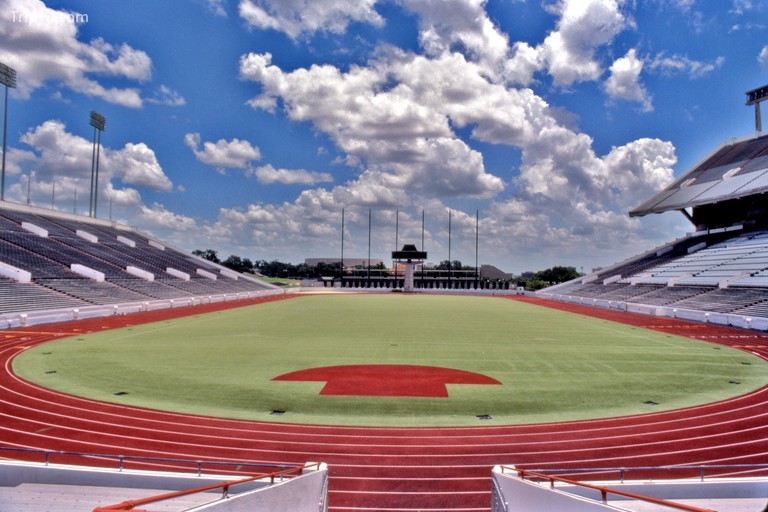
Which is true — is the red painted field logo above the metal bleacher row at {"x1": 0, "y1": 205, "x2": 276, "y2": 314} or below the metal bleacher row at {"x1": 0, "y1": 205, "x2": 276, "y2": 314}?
below

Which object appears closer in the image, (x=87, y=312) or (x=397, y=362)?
(x=397, y=362)

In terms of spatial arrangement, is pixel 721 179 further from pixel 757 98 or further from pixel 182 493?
pixel 182 493

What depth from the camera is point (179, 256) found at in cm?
7162

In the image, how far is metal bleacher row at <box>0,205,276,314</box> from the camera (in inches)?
1446

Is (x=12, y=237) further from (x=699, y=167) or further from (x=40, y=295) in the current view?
(x=699, y=167)

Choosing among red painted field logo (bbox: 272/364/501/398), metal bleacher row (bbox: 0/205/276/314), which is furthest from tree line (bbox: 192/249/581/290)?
red painted field logo (bbox: 272/364/501/398)

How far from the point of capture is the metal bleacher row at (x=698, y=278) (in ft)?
125

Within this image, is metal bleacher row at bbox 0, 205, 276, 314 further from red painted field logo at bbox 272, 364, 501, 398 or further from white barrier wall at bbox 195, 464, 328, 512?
white barrier wall at bbox 195, 464, 328, 512

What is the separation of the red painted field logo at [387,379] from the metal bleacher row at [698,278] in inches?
1069

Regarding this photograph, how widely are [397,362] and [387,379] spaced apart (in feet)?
9.94

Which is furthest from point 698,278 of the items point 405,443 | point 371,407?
point 405,443

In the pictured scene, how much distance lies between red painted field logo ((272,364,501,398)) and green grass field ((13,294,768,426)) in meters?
0.58

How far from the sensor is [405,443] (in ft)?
34.7

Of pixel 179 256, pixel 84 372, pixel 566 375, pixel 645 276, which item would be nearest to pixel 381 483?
pixel 566 375
